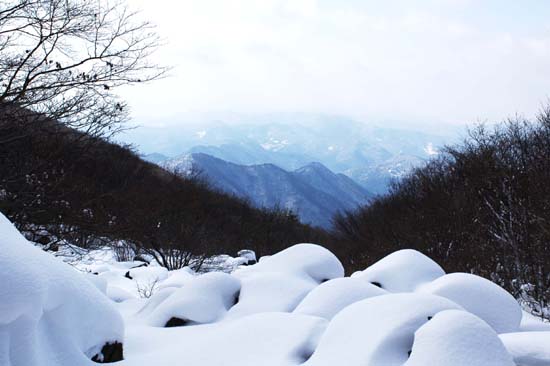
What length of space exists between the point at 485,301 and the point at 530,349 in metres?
1.47

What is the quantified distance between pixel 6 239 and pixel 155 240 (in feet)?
43.8

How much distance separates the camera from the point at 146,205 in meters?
21.6

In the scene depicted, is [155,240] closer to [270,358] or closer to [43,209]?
[43,209]

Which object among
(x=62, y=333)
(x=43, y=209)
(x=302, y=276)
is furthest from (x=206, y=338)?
(x=43, y=209)

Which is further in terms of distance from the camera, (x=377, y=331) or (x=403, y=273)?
(x=403, y=273)

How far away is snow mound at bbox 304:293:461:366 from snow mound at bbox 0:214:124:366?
1789mm

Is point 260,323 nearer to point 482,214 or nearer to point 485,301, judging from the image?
point 485,301

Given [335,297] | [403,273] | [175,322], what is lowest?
A: [175,322]

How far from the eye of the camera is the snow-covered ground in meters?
2.84

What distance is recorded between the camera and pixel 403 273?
6258 mm

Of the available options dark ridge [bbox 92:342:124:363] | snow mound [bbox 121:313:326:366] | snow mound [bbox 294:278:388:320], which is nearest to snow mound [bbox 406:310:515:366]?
snow mound [bbox 121:313:326:366]

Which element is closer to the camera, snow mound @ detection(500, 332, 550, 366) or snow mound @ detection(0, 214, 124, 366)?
snow mound @ detection(0, 214, 124, 366)

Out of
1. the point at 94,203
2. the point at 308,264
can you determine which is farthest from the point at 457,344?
the point at 94,203

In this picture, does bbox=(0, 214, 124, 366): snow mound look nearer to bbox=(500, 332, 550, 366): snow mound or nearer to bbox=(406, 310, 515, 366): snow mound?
bbox=(406, 310, 515, 366): snow mound
